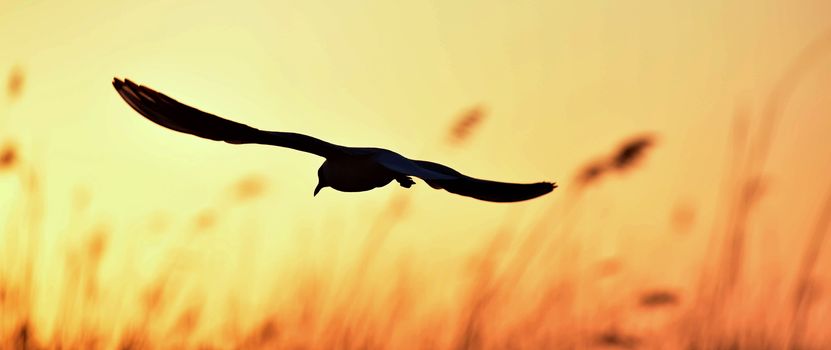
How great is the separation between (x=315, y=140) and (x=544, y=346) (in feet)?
4.18

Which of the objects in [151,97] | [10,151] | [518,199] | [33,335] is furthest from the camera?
[518,199]

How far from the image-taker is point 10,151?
12.6 feet

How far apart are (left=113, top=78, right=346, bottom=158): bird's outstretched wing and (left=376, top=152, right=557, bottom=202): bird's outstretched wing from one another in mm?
228

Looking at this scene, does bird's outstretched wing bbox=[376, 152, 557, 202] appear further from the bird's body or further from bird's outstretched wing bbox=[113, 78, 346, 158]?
bird's outstretched wing bbox=[113, 78, 346, 158]

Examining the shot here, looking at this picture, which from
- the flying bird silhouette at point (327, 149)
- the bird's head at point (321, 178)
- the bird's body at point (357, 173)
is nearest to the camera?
the flying bird silhouette at point (327, 149)

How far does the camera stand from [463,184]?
159 inches

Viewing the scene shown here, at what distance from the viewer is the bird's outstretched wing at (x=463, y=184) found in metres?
3.51

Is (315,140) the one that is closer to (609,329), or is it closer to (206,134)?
(206,134)

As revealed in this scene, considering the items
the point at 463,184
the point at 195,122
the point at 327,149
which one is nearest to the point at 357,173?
the point at 327,149

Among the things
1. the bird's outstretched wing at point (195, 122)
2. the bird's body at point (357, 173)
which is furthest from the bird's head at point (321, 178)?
the bird's outstretched wing at point (195, 122)

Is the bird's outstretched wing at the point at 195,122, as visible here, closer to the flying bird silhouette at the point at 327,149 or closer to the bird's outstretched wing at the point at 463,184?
the flying bird silhouette at the point at 327,149

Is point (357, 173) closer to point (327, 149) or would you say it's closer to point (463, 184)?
point (327, 149)

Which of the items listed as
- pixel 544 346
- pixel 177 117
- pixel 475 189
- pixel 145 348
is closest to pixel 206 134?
pixel 177 117

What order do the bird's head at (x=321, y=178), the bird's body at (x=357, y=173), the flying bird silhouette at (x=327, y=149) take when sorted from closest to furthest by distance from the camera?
the flying bird silhouette at (x=327, y=149) < the bird's body at (x=357, y=173) < the bird's head at (x=321, y=178)
